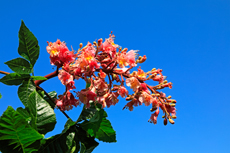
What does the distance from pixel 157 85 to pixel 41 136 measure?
1.17 m

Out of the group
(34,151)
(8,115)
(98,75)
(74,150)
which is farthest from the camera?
(98,75)

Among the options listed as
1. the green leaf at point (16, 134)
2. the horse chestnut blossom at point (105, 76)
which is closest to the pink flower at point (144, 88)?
the horse chestnut blossom at point (105, 76)

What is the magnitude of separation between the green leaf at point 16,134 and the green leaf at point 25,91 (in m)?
0.40

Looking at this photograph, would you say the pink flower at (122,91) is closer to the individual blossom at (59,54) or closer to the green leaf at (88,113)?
the green leaf at (88,113)

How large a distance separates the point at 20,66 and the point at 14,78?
13cm

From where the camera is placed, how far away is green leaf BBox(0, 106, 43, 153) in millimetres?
1752

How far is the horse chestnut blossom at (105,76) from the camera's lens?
86.4 inches

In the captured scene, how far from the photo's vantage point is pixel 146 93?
7.18ft

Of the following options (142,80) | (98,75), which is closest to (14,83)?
(98,75)

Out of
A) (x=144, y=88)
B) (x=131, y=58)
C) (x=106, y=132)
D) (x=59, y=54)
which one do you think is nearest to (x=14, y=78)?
(x=59, y=54)

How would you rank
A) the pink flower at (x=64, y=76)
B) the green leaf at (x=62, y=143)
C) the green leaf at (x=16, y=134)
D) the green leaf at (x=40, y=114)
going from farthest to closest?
the pink flower at (x=64, y=76) < the green leaf at (x=62, y=143) < the green leaf at (x=40, y=114) < the green leaf at (x=16, y=134)

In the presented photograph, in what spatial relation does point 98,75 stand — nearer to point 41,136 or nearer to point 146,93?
point 146,93

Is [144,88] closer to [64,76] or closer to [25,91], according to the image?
[64,76]

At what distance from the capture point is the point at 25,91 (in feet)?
7.20
